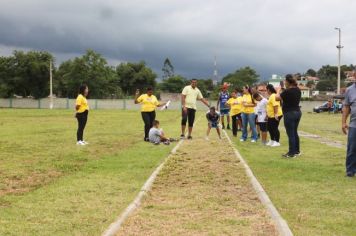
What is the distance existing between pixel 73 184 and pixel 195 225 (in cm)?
333

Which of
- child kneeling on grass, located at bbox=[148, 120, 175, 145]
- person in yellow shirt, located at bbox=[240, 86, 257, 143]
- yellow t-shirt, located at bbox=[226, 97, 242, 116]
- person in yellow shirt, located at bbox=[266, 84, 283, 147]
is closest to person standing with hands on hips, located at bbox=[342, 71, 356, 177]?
person in yellow shirt, located at bbox=[266, 84, 283, 147]

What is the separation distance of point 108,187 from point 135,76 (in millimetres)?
108702

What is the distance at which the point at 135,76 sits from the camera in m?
116

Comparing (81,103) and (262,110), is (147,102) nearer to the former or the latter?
(81,103)

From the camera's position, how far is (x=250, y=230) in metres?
5.74

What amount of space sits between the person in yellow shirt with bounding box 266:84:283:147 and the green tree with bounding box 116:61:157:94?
100375 millimetres

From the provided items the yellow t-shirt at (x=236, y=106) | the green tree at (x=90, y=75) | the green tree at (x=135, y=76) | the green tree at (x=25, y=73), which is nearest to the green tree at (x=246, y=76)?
the green tree at (x=135, y=76)

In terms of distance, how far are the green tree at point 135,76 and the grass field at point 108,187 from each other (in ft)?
332

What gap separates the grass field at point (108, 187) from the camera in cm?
604

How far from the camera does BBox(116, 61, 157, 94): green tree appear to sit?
115562mm

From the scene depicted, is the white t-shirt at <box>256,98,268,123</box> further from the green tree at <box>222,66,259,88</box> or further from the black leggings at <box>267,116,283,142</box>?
the green tree at <box>222,66,259,88</box>

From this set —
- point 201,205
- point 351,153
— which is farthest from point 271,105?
point 201,205

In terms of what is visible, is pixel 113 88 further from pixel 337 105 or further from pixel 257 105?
pixel 257 105

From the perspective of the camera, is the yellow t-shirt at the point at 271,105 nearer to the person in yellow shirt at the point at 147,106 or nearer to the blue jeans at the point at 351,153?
the person in yellow shirt at the point at 147,106
